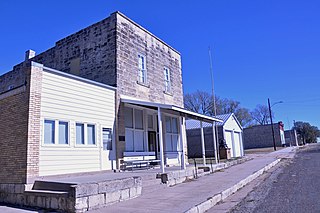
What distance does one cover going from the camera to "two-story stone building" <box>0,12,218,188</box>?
382 inches

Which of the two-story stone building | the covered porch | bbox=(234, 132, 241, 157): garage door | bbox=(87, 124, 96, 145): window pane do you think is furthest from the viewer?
bbox=(234, 132, 241, 157): garage door

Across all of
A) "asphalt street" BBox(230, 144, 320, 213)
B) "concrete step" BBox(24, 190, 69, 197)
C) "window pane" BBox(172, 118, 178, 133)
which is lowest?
"asphalt street" BBox(230, 144, 320, 213)

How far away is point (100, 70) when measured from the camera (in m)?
14.7

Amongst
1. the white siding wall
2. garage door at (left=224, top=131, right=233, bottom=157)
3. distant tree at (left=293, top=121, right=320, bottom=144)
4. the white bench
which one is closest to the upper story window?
the white siding wall

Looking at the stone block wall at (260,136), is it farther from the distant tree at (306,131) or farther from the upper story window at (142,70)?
the distant tree at (306,131)

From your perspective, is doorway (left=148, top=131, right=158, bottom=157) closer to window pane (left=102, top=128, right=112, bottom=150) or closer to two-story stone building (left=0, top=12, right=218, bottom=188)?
two-story stone building (left=0, top=12, right=218, bottom=188)

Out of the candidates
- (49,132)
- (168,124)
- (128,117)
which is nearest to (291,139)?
(168,124)

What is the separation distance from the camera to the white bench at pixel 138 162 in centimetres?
1370

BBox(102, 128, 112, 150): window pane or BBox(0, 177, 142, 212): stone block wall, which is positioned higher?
BBox(102, 128, 112, 150): window pane

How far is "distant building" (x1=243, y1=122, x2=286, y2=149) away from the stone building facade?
3955cm

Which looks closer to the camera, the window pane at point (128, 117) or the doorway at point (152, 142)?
the window pane at point (128, 117)

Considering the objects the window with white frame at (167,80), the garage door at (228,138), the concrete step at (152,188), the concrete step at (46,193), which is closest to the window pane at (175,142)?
the window with white frame at (167,80)

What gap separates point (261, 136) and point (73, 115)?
164ft

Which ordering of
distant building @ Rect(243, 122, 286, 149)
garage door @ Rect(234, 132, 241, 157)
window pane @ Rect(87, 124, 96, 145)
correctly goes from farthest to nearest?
distant building @ Rect(243, 122, 286, 149) → garage door @ Rect(234, 132, 241, 157) → window pane @ Rect(87, 124, 96, 145)
